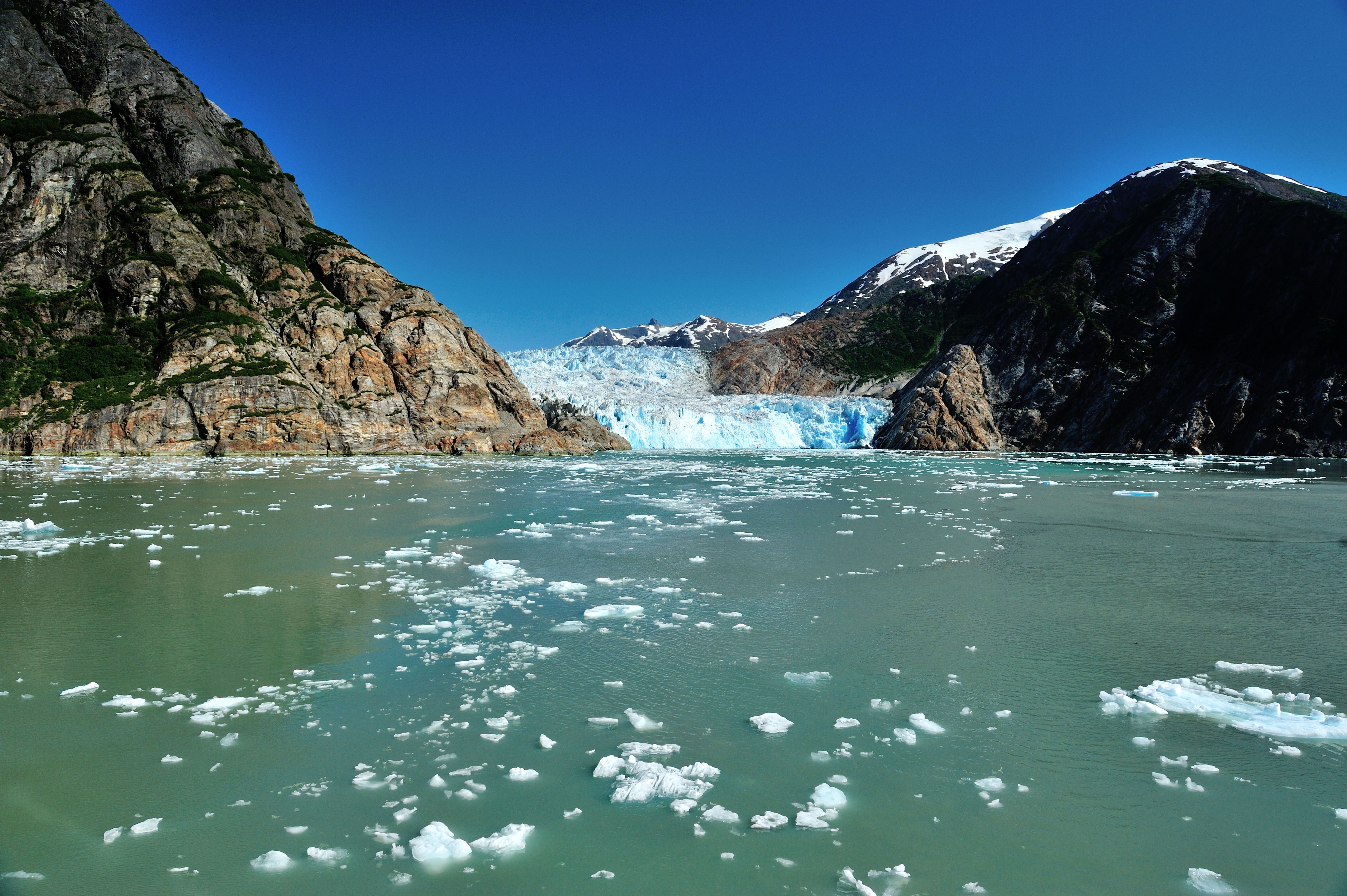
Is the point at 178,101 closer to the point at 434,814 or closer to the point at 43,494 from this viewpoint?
the point at 43,494

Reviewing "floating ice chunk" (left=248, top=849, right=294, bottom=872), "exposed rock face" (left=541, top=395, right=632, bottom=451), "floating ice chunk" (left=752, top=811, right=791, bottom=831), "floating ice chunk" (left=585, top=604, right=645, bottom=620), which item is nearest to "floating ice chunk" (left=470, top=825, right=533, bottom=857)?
"floating ice chunk" (left=248, top=849, right=294, bottom=872)

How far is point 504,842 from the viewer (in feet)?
9.89

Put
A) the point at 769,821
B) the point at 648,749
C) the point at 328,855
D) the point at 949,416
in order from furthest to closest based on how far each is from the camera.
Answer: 1. the point at 949,416
2. the point at 648,749
3. the point at 769,821
4. the point at 328,855

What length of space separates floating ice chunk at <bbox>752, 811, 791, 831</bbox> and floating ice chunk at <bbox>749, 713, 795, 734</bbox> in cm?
90

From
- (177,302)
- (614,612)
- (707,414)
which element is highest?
(177,302)

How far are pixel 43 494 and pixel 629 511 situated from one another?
1375 cm

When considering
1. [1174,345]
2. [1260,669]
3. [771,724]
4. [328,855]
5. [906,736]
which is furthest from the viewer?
[1174,345]

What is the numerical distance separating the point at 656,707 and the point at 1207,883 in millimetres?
2925

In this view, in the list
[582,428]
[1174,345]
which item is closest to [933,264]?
[1174,345]

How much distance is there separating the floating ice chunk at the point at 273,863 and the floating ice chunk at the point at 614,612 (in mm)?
3771

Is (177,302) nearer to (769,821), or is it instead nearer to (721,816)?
(721,816)

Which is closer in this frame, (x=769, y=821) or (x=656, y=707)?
(x=769, y=821)

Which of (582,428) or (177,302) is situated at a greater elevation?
(177,302)

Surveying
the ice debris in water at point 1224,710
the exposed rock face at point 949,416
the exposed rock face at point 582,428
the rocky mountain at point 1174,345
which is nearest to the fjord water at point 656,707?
the ice debris in water at point 1224,710
